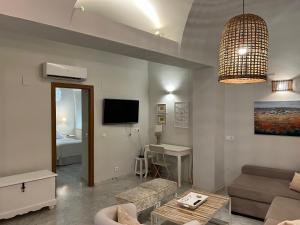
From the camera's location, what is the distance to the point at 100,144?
5.42 meters

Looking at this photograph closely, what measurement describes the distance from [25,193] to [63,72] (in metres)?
2.18

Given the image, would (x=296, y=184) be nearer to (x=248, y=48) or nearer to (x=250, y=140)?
(x=250, y=140)

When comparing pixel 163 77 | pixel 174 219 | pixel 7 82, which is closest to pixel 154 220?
pixel 174 219

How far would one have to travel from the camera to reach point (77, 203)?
423cm

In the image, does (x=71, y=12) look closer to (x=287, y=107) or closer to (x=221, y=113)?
(x=221, y=113)

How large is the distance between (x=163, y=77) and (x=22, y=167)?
3.65 metres

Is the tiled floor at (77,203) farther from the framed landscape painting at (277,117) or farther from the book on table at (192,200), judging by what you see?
the framed landscape painting at (277,117)

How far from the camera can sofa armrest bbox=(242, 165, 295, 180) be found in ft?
13.4

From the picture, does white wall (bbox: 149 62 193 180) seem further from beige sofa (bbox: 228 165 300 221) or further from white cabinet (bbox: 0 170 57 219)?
white cabinet (bbox: 0 170 57 219)

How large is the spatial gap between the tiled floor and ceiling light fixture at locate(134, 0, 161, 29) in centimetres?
315

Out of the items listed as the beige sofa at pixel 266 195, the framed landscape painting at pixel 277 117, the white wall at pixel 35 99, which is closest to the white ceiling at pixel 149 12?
the white wall at pixel 35 99

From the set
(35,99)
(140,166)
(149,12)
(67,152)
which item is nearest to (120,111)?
(140,166)

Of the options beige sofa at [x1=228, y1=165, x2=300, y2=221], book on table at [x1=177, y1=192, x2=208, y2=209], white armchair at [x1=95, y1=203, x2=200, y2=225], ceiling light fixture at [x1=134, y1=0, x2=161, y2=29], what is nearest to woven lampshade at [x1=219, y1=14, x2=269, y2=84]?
white armchair at [x1=95, y1=203, x2=200, y2=225]

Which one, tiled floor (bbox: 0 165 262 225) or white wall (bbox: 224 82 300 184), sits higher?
white wall (bbox: 224 82 300 184)
